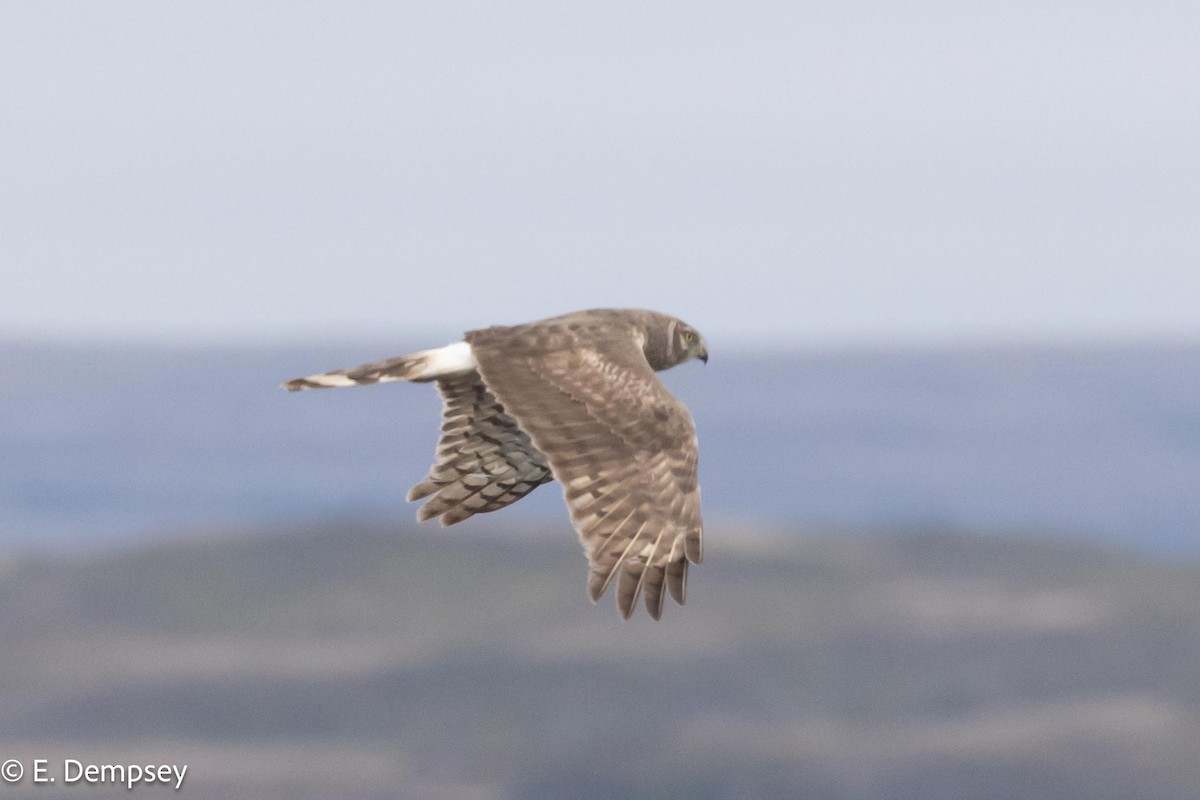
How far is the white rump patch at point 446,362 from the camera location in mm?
10469

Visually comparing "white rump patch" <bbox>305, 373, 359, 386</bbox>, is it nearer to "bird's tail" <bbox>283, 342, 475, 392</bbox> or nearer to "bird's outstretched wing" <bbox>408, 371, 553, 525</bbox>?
"bird's tail" <bbox>283, 342, 475, 392</bbox>

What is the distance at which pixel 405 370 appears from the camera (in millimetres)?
10336

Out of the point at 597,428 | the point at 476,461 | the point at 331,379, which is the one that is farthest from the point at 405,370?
the point at 597,428

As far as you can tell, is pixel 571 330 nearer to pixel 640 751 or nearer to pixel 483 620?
pixel 640 751

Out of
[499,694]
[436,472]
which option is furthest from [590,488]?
[499,694]

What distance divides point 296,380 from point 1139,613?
131 meters

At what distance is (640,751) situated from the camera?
103 meters

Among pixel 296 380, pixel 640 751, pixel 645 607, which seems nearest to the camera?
pixel 645 607

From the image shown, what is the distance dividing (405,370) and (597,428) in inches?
56.0

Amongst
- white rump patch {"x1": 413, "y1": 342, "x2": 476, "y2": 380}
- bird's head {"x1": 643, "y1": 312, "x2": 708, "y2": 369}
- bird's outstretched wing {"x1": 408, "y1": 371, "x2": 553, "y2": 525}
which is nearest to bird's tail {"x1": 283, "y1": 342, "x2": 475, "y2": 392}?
white rump patch {"x1": 413, "y1": 342, "x2": 476, "y2": 380}

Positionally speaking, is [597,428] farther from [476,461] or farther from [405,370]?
[476,461]

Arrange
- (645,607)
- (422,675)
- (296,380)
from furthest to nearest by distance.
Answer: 1. (422,675)
2. (296,380)
3. (645,607)

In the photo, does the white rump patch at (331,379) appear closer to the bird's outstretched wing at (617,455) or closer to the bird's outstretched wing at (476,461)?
the bird's outstretched wing at (617,455)

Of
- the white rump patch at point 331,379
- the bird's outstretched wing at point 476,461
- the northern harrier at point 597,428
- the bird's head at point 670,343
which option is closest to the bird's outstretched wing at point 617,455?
the northern harrier at point 597,428
